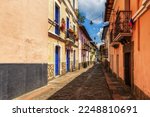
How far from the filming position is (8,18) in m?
7.03

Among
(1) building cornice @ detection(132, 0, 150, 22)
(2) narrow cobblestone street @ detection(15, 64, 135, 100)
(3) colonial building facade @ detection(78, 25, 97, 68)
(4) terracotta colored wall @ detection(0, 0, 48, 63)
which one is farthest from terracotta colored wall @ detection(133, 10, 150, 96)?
(3) colonial building facade @ detection(78, 25, 97, 68)

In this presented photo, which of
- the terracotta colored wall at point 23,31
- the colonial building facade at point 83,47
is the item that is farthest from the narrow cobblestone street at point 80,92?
the colonial building facade at point 83,47

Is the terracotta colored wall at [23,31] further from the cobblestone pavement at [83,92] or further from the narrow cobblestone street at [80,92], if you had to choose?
the cobblestone pavement at [83,92]

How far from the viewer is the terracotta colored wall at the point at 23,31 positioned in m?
6.84

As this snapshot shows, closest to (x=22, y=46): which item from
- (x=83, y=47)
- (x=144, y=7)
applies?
(x=144, y=7)

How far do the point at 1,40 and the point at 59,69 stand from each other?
9.48 m

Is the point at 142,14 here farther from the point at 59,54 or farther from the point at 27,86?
the point at 59,54

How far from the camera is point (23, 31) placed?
8234 millimetres

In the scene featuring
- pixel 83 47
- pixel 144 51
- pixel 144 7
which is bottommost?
pixel 144 51

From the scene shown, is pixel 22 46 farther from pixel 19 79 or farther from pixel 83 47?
pixel 83 47

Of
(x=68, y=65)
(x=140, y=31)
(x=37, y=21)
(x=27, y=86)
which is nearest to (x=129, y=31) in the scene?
(x=140, y=31)

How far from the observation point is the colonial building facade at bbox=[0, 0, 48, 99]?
6.83m

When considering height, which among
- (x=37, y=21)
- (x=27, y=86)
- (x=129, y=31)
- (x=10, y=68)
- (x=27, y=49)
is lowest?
(x=27, y=86)

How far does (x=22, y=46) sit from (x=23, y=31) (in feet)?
1.95
